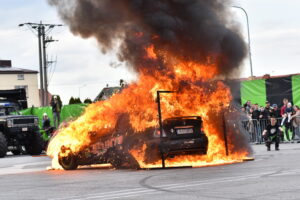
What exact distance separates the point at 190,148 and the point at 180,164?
0.84 metres

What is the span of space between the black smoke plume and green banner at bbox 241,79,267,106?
36.6ft

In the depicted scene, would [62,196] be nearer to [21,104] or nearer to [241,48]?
[241,48]

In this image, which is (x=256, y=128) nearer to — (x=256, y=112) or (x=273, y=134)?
(x=256, y=112)

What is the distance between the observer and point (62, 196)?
468 inches

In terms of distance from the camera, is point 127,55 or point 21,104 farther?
point 21,104

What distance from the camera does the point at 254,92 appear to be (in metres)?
29.9

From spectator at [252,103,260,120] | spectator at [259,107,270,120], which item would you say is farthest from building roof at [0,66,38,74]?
spectator at [259,107,270,120]

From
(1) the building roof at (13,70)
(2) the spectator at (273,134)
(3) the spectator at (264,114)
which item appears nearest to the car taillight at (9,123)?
(3) the spectator at (264,114)

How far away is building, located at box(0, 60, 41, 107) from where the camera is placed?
99.9m

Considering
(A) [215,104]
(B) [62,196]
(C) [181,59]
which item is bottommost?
(B) [62,196]

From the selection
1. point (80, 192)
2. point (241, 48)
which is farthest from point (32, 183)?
point (241, 48)

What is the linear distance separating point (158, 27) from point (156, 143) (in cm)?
302

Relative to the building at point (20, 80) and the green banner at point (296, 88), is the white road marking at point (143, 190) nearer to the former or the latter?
the green banner at point (296, 88)

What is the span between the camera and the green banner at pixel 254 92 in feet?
96.8
